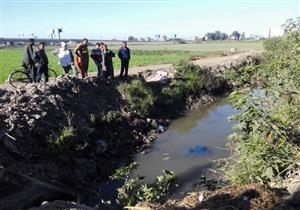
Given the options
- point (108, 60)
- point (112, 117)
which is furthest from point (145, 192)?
point (108, 60)

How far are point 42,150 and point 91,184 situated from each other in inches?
62.2

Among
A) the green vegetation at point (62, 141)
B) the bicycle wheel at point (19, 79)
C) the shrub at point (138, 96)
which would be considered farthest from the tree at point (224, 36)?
the green vegetation at point (62, 141)

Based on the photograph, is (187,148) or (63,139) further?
(187,148)

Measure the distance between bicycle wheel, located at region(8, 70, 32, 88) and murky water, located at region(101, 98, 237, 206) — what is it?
5.15 m

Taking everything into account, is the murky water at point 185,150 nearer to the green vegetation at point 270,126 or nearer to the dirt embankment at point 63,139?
the dirt embankment at point 63,139

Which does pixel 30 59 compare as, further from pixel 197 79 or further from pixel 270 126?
pixel 197 79

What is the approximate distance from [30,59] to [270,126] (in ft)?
33.3

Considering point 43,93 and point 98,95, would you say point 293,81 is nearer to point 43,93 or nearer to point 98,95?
point 43,93

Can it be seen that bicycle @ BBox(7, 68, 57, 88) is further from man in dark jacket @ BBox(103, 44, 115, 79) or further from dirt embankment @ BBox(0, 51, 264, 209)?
man in dark jacket @ BBox(103, 44, 115, 79)

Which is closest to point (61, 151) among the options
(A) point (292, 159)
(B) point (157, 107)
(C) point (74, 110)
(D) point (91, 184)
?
(D) point (91, 184)

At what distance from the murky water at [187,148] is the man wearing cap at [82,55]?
13.4 ft

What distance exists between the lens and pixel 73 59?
17125 mm

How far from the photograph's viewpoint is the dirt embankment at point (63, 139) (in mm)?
9477

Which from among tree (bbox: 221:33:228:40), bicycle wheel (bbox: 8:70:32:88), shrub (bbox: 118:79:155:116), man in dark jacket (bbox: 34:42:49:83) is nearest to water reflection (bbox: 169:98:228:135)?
shrub (bbox: 118:79:155:116)
